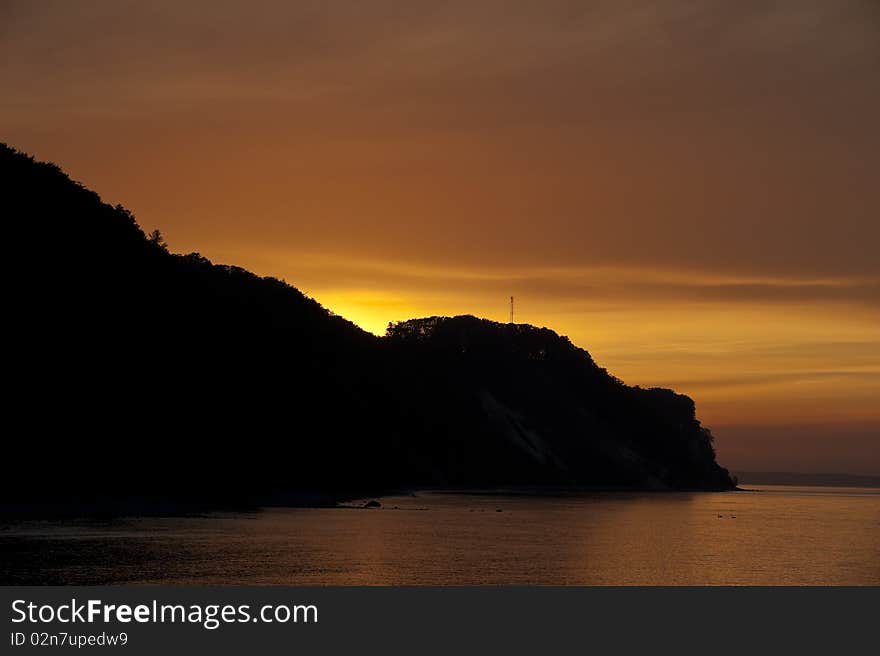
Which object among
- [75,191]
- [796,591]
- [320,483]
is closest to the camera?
[796,591]

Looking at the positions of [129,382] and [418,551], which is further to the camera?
[129,382]

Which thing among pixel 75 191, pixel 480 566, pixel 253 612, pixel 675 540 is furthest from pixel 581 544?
pixel 75 191

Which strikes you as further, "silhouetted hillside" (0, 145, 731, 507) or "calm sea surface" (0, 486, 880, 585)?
"silhouetted hillside" (0, 145, 731, 507)

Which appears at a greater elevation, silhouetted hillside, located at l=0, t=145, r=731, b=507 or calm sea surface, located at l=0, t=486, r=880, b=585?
silhouetted hillside, located at l=0, t=145, r=731, b=507

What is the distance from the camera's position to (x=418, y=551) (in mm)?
88812

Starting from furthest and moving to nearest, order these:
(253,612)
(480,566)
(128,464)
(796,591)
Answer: (128,464)
(480,566)
(796,591)
(253,612)

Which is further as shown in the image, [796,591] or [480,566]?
[480,566]

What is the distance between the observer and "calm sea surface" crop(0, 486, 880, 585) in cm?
6944

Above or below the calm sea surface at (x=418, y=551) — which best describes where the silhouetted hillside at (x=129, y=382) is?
above

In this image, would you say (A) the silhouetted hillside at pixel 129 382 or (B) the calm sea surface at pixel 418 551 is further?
(A) the silhouetted hillside at pixel 129 382

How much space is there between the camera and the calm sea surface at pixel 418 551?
6944 cm

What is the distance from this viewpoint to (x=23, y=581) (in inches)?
2341

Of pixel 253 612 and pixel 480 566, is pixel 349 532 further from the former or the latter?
pixel 253 612

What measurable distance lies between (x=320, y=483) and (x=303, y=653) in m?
121
